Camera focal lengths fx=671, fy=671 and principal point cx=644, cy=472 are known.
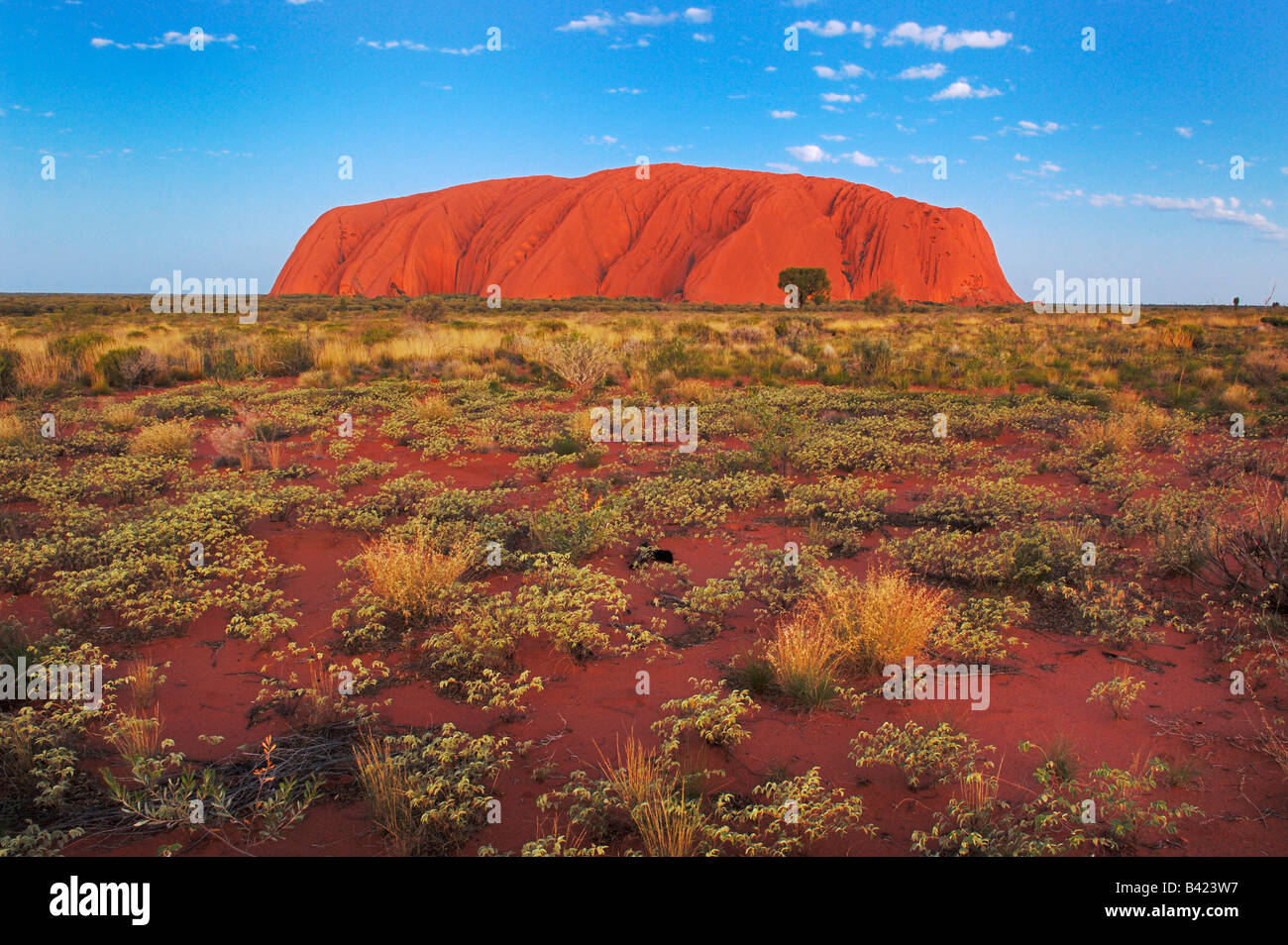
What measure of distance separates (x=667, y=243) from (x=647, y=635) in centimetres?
7951

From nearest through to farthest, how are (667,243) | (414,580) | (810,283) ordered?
1. (414,580)
2. (810,283)
3. (667,243)

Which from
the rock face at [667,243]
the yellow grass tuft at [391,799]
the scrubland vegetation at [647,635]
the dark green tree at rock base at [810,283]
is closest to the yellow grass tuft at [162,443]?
the scrubland vegetation at [647,635]

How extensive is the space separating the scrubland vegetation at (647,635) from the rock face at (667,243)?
64370 mm

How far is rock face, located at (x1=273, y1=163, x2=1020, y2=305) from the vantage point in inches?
2938

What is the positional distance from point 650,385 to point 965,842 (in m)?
10.9

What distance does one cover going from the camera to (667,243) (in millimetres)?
78375

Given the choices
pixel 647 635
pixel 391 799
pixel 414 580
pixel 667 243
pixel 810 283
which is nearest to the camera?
pixel 391 799

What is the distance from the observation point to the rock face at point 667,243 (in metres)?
74.6

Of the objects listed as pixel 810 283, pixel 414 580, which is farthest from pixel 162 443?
pixel 810 283

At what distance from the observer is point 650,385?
41.6 ft

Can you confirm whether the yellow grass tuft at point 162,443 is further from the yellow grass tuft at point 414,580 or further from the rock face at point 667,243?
the rock face at point 667,243

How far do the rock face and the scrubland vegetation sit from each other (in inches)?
2534

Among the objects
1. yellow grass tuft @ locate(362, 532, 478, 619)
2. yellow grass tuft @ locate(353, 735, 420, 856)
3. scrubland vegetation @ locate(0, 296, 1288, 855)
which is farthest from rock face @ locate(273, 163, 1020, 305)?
yellow grass tuft @ locate(353, 735, 420, 856)

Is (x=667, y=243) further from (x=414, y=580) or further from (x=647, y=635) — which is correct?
(x=647, y=635)
